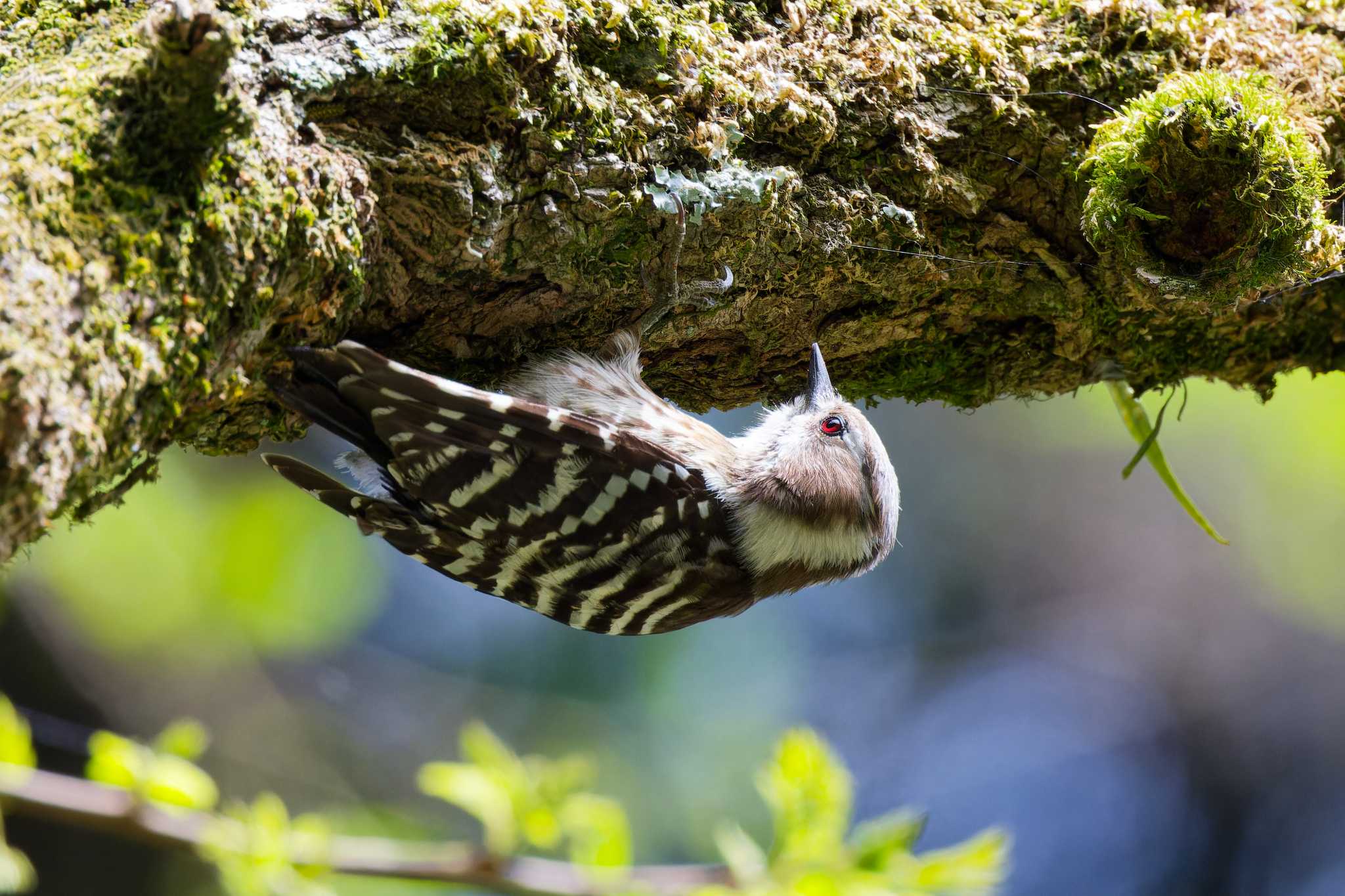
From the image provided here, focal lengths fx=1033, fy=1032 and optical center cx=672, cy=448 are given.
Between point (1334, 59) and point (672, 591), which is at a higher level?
point (1334, 59)

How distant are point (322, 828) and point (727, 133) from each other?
1.65 meters

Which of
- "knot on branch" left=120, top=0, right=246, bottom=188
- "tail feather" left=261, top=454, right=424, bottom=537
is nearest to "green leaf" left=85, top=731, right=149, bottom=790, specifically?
"knot on branch" left=120, top=0, right=246, bottom=188

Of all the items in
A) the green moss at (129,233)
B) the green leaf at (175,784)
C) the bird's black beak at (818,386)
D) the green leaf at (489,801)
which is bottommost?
the green leaf at (175,784)

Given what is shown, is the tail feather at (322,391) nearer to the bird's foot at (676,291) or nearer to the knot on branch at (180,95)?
the knot on branch at (180,95)

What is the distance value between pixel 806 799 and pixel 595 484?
1.22 meters

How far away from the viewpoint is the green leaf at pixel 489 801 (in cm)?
142

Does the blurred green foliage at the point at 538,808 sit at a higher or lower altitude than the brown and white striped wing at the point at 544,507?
lower

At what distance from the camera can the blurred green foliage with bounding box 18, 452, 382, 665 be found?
4.80m

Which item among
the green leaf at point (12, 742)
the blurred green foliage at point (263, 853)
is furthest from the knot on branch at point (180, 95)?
the blurred green foliage at point (263, 853)

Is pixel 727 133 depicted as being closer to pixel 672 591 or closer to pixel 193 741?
pixel 672 591

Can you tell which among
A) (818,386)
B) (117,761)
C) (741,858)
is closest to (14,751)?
(117,761)

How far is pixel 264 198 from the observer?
5.89ft

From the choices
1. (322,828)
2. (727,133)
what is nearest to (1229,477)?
(727,133)

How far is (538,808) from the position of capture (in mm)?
1441
